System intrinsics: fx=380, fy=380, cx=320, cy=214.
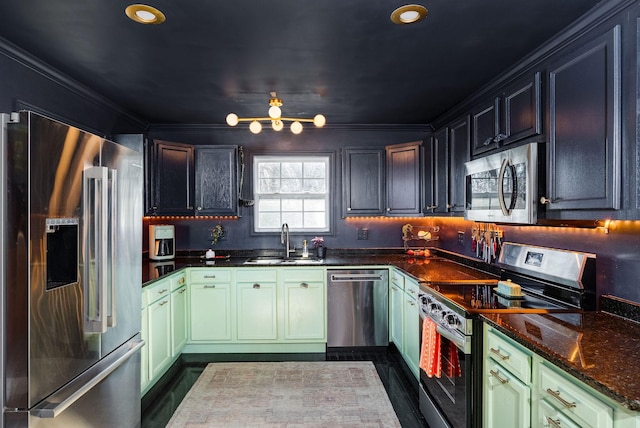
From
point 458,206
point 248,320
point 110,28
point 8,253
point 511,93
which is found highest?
point 110,28

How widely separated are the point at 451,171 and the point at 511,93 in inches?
40.6

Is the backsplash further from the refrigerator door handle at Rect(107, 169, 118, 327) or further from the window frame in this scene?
the refrigerator door handle at Rect(107, 169, 118, 327)

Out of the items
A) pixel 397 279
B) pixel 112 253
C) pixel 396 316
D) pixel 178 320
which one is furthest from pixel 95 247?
pixel 396 316

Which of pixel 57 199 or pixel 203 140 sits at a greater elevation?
pixel 203 140

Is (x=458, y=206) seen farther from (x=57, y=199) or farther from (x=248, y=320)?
(x=57, y=199)

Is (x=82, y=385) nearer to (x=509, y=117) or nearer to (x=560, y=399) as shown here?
(x=560, y=399)

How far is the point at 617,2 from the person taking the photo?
1.65 m

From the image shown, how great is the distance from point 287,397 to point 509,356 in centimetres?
187

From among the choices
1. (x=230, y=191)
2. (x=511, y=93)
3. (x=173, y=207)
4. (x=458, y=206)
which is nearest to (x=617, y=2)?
(x=511, y=93)

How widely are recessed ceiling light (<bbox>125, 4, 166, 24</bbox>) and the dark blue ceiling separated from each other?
37 millimetres

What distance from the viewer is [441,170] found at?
11.9 ft

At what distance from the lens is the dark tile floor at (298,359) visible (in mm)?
2742

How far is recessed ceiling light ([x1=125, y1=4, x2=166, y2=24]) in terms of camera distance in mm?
A: 1853

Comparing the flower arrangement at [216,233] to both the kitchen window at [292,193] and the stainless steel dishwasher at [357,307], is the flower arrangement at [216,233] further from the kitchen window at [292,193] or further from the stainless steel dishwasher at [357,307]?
the stainless steel dishwasher at [357,307]
